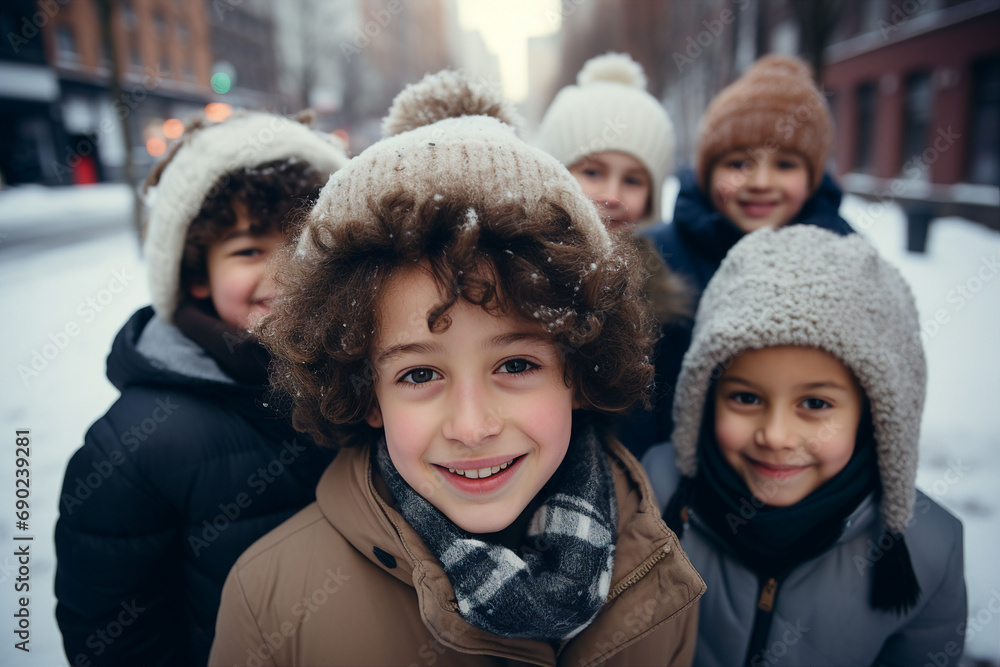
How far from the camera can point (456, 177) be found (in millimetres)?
1031

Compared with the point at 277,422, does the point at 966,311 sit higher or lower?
lower

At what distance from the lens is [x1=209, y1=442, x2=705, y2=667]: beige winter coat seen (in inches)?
43.8

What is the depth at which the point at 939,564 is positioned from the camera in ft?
4.88

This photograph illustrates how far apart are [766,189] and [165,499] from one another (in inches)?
94.1

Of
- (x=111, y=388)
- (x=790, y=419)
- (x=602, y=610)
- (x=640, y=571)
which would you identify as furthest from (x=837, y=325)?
(x=111, y=388)

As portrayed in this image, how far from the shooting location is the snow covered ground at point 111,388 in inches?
95.5

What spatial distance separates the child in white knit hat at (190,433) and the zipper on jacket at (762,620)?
129cm

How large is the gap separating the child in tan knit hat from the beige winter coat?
1.34 meters

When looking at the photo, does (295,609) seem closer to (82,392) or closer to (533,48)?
(82,392)

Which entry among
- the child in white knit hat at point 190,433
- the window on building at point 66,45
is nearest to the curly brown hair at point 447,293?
the child in white knit hat at point 190,433

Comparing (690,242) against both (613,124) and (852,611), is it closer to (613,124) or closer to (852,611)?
(613,124)

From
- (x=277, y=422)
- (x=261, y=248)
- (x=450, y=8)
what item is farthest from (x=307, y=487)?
(x=450, y=8)

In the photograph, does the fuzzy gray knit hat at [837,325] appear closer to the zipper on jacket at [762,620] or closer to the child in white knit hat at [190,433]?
the zipper on jacket at [762,620]

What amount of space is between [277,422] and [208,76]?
3470 centimetres
